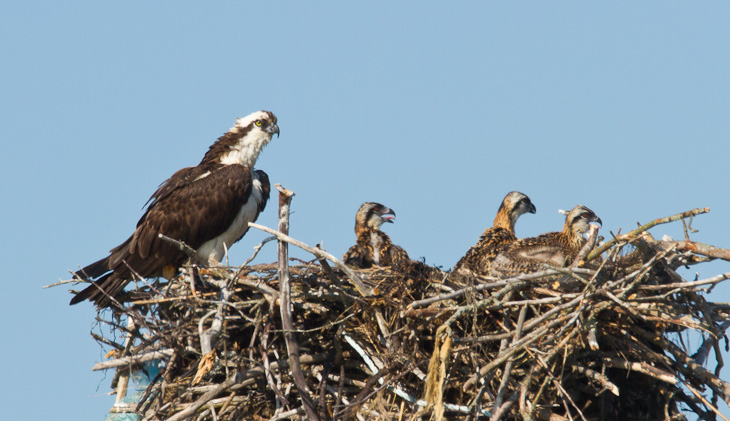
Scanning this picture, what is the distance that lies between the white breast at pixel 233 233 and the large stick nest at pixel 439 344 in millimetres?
1348

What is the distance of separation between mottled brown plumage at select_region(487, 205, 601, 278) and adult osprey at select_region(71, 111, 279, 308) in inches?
104

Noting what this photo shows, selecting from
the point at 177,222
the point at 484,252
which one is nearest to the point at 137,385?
the point at 177,222

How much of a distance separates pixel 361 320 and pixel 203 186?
9.04 feet

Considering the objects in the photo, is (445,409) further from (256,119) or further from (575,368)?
(256,119)

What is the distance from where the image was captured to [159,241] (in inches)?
361

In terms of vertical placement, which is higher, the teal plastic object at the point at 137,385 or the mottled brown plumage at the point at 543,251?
the mottled brown plumage at the point at 543,251

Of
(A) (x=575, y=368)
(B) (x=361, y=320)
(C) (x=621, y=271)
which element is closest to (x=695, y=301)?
(C) (x=621, y=271)

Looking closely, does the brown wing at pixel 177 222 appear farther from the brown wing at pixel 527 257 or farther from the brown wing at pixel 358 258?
the brown wing at pixel 527 257

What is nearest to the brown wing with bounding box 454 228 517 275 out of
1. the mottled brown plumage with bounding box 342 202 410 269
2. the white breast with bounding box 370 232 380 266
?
the mottled brown plumage with bounding box 342 202 410 269

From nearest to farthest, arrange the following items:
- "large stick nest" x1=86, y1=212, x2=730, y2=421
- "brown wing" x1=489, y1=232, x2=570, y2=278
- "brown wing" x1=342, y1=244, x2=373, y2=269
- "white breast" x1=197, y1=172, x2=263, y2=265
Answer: "large stick nest" x1=86, y1=212, x2=730, y2=421 < "brown wing" x1=489, y1=232, x2=570, y2=278 < "white breast" x1=197, y1=172, x2=263, y2=265 < "brown wing" x1=342, y1=244, x2=373, y2=269

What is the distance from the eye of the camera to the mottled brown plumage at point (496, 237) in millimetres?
9062

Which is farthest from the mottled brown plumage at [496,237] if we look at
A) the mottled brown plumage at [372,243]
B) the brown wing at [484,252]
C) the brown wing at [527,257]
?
the mottled brown plumage at [372,243]

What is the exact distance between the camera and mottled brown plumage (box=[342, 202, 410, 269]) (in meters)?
9.65

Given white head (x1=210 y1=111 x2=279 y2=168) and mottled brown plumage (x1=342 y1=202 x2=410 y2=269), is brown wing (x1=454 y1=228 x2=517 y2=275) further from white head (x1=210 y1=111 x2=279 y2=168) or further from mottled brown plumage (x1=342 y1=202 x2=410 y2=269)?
white head (x1=210 y1=111 x2=279 y2=168)
